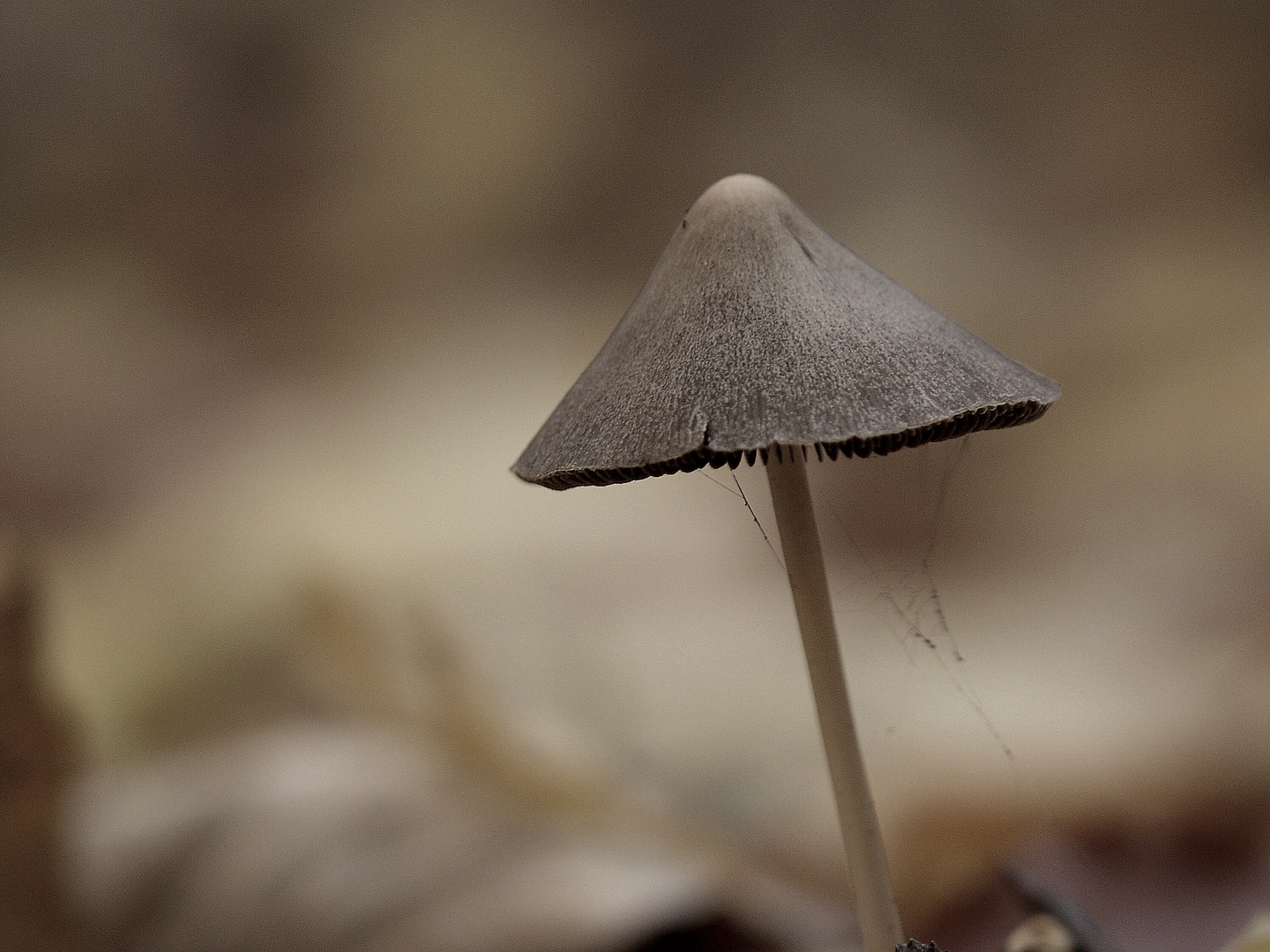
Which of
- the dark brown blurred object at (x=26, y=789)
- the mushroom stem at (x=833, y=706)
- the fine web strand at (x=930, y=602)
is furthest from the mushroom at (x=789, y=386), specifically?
the dark brown blurred object at (x=26, y=789)

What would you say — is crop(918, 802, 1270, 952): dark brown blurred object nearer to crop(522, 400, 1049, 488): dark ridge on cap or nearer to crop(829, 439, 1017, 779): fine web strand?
crop(829, 439, 1017, 779): fine web strand

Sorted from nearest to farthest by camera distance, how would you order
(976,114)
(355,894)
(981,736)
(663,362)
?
(663,362), (355,894), (981,736), (976,114)

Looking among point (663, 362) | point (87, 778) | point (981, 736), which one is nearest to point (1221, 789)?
point (981, 736)

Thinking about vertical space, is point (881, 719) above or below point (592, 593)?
below

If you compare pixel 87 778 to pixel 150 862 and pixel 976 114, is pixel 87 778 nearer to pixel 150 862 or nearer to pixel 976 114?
pixel 150 862

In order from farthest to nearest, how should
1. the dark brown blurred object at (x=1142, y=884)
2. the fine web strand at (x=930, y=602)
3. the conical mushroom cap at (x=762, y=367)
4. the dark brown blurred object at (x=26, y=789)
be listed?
the fine web strand at (x=930, y=602), the dark brown blurred object at (x=26, y=789), the dark brown blurred object at (x=1142, y=884), the conical mushroom cap at (x=762, y=367)

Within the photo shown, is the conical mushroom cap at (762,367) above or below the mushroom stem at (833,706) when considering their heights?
above

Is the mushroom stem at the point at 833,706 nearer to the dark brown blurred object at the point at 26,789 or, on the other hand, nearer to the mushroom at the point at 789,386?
the mushroom at the point at 789,386
